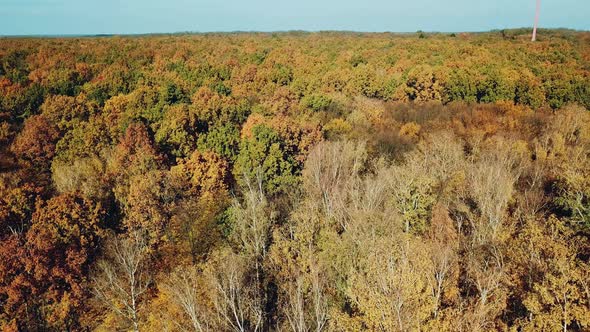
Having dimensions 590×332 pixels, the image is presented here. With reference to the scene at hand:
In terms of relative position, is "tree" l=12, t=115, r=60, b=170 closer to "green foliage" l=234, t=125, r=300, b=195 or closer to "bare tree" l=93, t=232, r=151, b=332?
"bare tree" l=93, t=232, r=151, b=332

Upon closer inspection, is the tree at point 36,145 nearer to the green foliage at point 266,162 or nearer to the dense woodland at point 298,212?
the dense woodland at point 298,212

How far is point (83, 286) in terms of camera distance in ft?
114

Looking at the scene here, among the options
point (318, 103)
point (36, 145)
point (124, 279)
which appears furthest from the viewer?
point (318, 103)

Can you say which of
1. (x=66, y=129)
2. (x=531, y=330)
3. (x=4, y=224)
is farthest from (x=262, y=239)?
(x=66, y=129)

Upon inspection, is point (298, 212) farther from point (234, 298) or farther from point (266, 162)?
point (266, 162)

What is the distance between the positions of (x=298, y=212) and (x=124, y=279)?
607 inches

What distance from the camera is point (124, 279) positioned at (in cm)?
3391

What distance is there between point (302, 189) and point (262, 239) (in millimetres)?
11388

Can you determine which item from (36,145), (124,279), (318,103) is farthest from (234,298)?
(318,103)

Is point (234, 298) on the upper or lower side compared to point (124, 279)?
upper

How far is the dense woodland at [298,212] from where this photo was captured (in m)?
24.8

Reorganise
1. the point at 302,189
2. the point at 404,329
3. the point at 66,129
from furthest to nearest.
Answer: the point at 66,129, the point at 302,189, the point at 404,329

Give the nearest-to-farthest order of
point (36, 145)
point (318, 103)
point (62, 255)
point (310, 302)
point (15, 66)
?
1. point (310, 302)
2. point (62, 255)
3. point (36, 145)
4. point (318, 103)
5. point (15, 66)

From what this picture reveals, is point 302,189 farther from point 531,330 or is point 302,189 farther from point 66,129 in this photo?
point 66,129
